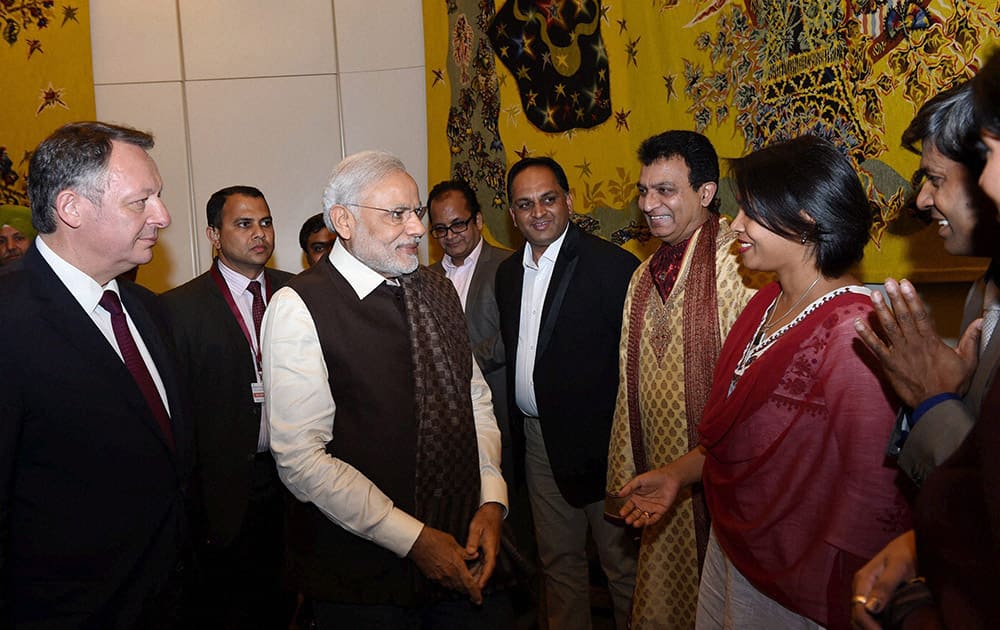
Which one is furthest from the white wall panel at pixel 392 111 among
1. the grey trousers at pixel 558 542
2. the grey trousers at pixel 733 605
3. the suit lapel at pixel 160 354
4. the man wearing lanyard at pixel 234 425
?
the grey trousers at pixel 733 605

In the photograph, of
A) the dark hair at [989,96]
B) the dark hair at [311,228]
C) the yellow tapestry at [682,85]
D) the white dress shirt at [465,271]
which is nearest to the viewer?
the dark hair at [989,96]

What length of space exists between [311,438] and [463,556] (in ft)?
1.56

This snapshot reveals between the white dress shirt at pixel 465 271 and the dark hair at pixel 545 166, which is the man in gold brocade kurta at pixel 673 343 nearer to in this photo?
the dark hair at pixel 545 166

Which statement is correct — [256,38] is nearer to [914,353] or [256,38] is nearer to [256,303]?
[256,303]

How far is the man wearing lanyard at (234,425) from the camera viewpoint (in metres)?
2.92

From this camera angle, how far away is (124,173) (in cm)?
164

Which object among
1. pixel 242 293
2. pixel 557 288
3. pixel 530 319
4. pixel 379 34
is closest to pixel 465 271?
pixel 530 319

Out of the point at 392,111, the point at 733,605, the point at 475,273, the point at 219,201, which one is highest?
the point at 392,111

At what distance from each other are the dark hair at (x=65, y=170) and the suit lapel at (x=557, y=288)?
1584 mm

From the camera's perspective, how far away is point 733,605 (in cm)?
171

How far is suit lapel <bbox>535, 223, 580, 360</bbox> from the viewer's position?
2.76m

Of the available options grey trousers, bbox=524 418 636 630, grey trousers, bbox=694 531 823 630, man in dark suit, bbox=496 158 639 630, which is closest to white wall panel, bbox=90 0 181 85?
man in dark suit, bbox=496 158 639 630

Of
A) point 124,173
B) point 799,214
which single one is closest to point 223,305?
point 124,173

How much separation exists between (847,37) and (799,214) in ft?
2.98
